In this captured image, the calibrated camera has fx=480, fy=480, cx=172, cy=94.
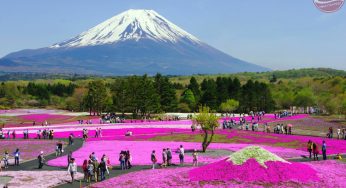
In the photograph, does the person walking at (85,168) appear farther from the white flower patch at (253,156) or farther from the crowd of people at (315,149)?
the crowd of people at (315,149)

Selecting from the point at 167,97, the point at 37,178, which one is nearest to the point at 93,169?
the point at 37,178

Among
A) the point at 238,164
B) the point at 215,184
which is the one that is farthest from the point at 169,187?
the point at 238,164

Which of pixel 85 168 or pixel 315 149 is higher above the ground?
pixel 315 149

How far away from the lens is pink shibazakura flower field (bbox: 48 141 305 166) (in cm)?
4662

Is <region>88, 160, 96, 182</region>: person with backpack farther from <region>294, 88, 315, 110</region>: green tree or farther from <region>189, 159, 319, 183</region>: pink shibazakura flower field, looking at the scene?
<region>294, 88, 315, 110</region>: green tree

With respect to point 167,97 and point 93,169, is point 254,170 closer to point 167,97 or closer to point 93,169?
point 93,169

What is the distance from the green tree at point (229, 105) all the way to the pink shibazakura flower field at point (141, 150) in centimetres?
7445

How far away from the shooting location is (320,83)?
183 meters

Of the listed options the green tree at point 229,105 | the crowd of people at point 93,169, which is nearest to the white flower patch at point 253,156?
the crowd of people at point 93,169

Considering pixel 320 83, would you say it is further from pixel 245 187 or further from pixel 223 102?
pixel 245 187

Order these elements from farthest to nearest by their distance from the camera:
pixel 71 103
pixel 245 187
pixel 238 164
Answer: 1. pixel 71 103
2. pixel 238 164
3. pixel 245 187

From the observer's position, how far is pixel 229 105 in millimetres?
137250

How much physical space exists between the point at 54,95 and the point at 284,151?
149 meters

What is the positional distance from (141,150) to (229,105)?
85.4m
